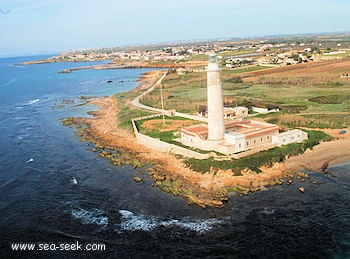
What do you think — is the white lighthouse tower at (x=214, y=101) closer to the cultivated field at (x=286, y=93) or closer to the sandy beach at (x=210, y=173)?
the sandy beach at (x=210, y=173)

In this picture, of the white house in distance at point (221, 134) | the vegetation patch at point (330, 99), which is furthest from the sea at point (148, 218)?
the vegetation patch at point (330, 99)

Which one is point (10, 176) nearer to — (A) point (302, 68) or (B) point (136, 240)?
(B) point (136, 240)

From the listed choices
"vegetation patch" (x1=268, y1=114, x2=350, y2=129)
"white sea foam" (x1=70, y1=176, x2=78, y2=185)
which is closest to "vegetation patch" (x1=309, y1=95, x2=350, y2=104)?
"vegetation patch" (x1=268, y1=114, x2=350, y2=129)

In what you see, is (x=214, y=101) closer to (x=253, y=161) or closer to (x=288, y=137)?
(x=253, y=161)

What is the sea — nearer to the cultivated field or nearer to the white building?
the white building

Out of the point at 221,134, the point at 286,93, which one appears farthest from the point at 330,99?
the point at 221,134
